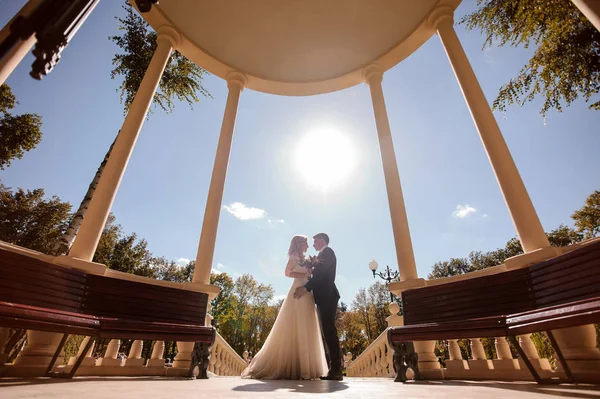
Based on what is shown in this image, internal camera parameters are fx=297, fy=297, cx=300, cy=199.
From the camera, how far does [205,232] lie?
809 centimetres

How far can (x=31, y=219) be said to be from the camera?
18531mm

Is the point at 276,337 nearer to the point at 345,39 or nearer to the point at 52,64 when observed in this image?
the point at 52,64

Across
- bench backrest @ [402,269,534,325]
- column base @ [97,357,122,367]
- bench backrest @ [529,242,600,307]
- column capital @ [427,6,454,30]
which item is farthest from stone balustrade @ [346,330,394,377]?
column capital @ [427,6,454,30]

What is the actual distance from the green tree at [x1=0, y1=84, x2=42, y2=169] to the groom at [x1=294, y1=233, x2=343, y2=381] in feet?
51.8

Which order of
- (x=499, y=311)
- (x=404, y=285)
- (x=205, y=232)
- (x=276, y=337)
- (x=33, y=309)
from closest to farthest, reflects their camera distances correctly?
(x=33, y=309) → (x=499, y=311) → (x=276, y=337) → (x=404, y=285) → (x=205, y=232)

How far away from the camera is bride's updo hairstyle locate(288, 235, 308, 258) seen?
22.2 ft

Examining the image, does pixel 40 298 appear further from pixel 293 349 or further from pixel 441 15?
pixel 441 15

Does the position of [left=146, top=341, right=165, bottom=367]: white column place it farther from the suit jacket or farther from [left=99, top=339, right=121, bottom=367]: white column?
the suit jacket

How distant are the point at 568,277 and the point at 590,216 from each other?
28030 millimetres

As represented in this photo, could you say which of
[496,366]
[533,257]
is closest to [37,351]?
[496,366]

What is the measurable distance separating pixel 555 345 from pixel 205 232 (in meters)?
7.38

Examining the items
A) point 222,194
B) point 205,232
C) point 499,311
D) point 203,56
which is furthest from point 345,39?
point 499,311

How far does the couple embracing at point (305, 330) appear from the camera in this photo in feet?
18.1

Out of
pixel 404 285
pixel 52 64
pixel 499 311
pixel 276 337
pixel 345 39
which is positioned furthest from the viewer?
pixel 345 39
